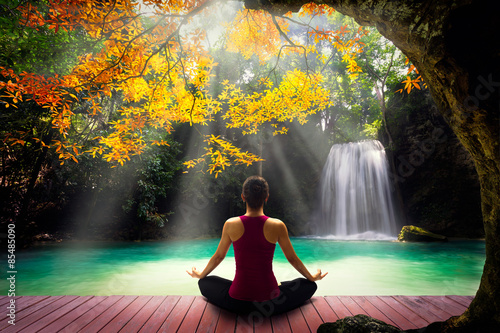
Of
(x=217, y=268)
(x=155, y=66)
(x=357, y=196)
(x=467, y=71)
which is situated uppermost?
(x=155, y=66)

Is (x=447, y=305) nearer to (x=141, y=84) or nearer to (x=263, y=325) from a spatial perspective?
(x=263, y=325)

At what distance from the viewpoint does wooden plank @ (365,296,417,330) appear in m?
2.35

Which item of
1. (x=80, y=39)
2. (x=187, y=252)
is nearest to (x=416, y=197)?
(x=187, y=252)

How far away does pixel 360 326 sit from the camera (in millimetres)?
1948

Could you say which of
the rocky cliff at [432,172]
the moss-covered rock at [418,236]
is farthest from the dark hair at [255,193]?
the rocky cliff at [432,172]

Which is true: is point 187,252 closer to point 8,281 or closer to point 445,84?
point 8,281

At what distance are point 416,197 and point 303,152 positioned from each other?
6.87 metres

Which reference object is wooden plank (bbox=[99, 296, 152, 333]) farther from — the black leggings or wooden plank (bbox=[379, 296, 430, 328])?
wooden plank (bbox=[379, 296, 430, 328])

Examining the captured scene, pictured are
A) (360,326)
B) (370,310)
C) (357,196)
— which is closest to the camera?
(360,326)

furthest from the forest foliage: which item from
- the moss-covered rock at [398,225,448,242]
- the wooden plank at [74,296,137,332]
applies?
the moss-covered rock at [398,225,448,242]

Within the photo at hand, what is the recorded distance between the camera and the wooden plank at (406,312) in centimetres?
238

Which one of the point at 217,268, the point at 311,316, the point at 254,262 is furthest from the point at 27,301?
the point at 217,268

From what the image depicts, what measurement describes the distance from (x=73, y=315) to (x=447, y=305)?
3.85 meters

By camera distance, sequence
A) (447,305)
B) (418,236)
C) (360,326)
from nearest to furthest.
Result: (360,326), (447,305), (418,236)
